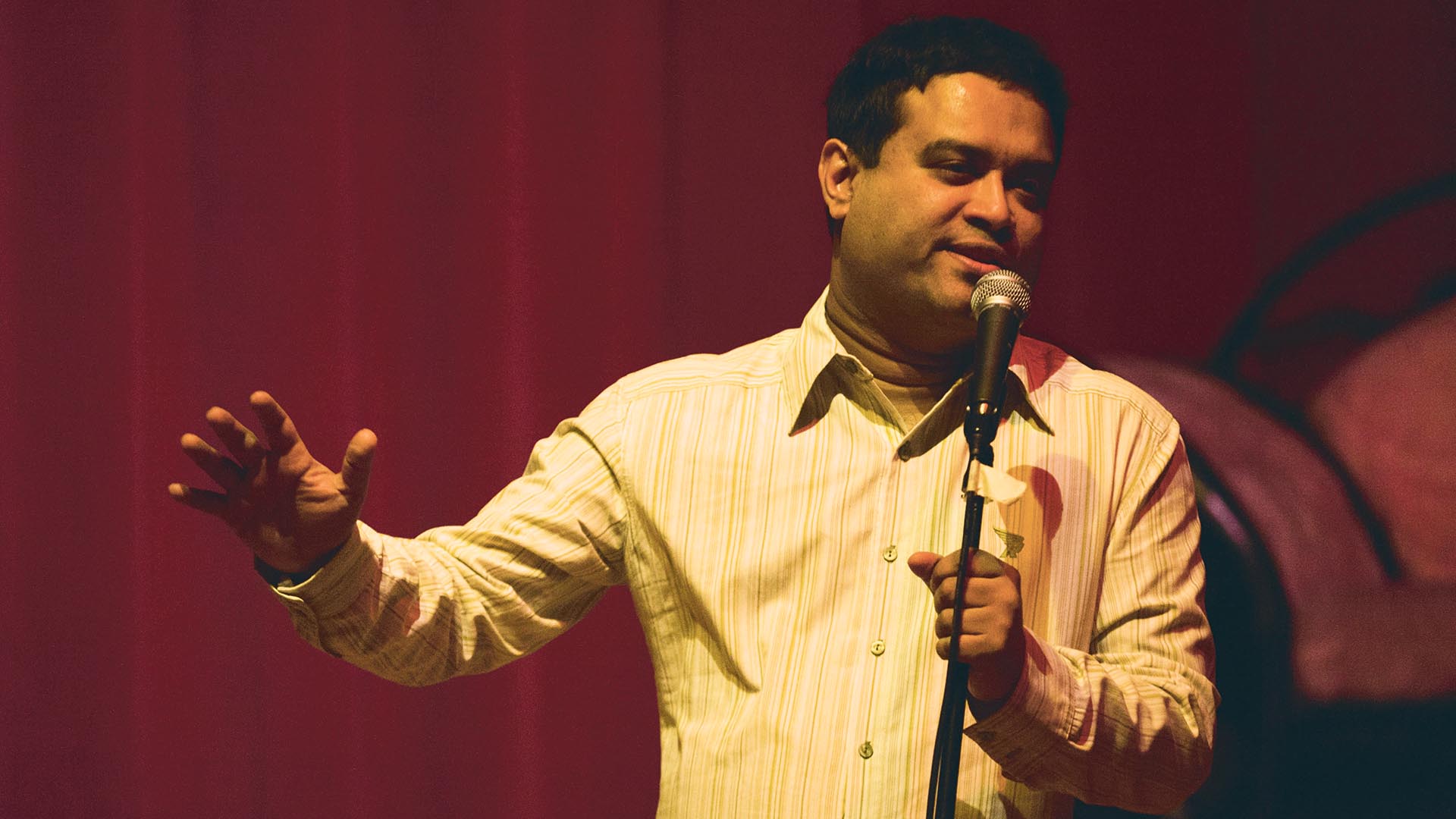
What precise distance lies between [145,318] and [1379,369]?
217cm

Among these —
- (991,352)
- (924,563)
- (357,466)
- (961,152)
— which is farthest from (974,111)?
(357,466)

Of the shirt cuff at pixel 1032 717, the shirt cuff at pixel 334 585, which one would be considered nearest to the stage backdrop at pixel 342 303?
the shirt cuff at pixel 334 585

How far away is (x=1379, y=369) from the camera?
2.25m

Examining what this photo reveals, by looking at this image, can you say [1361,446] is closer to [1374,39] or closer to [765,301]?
[1374,39]

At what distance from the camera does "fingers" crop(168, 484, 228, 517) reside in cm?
111

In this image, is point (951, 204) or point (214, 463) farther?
point (951, 204)

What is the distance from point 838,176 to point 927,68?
19 centimetres

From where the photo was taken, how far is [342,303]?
206cm

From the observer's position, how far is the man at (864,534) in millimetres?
1273

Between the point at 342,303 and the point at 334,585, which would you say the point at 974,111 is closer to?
the point at 334,585


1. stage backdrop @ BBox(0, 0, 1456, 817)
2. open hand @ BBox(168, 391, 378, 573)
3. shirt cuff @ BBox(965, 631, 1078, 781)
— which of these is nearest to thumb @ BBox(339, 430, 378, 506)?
open hand @ BBox(168, 391, 378, 573)

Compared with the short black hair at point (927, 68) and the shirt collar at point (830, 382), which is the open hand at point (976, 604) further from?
the short black hair at point (927, 68)

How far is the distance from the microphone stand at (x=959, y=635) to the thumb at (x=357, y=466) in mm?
557

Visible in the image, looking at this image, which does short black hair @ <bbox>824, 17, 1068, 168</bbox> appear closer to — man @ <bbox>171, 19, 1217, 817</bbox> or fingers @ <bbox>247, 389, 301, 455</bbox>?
man @ <bbox>171, 19, 1217, 817</bbox>
